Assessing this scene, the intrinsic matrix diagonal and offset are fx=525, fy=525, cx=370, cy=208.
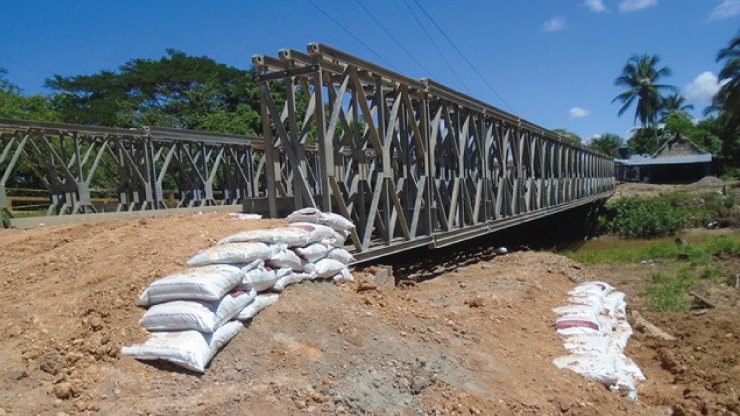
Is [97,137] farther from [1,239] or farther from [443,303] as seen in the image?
[443,303]

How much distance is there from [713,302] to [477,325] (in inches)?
305

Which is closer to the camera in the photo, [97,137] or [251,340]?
[251,340]

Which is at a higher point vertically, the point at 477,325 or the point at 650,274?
the point at 477,325

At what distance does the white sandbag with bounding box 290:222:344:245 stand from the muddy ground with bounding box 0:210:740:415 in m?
0.48

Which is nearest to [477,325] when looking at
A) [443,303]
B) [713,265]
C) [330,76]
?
[443,303]

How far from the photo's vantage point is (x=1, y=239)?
7367mm

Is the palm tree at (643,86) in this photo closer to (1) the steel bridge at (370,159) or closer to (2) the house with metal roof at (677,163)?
(2) the house with metal roof at (677,163)

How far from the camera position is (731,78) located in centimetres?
4069

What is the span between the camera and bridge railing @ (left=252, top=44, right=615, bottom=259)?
679 cm

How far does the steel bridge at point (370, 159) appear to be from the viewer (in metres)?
6.90

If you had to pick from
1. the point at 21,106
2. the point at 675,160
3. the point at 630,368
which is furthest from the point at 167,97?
the point at 675,160

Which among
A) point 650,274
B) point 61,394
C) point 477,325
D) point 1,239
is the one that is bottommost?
point 650,274

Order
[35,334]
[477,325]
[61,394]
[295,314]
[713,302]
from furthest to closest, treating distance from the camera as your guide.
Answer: [713,302] → [477,325] → [295,314] → [35,334] → [61,394]

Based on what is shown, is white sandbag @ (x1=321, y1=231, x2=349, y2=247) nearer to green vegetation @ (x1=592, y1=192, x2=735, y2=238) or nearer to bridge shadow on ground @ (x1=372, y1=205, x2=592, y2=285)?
bridge shadow on ground @ (x1=372, y1=205, x2=592, y2=285)
